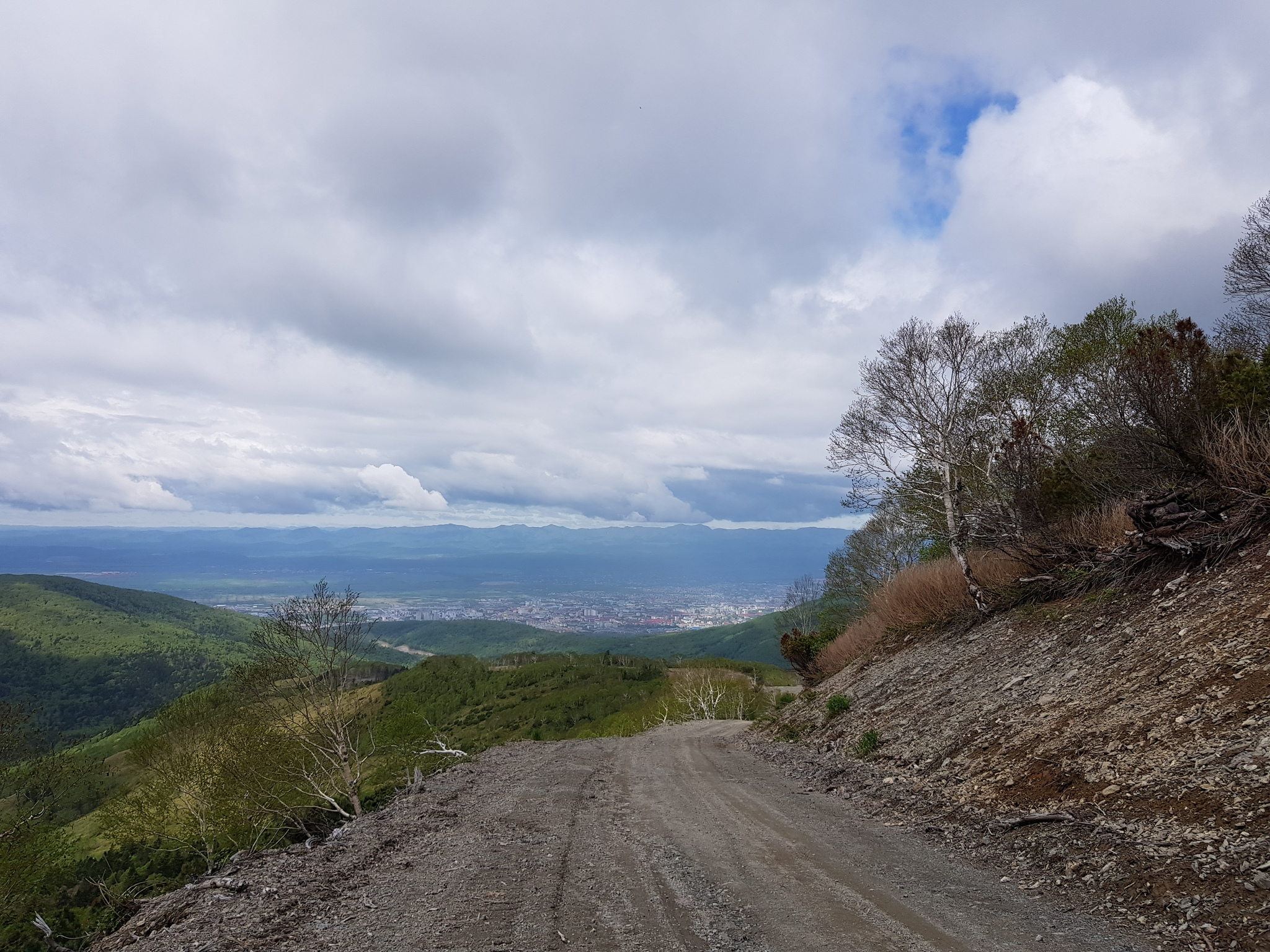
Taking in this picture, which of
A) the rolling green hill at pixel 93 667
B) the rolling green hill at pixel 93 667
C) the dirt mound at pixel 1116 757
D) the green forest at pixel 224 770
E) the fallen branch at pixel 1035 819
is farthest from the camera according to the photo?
the rolling green hill at pixel 93 667

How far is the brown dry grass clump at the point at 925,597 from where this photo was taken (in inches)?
774

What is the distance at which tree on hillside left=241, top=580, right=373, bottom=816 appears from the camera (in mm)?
22359

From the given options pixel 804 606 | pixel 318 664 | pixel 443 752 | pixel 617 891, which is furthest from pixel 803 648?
pixel 804 606

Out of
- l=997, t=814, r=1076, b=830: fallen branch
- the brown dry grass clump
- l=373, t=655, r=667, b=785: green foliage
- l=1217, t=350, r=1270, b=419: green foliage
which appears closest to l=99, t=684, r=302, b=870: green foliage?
l=373, t=655, r=667, b=785: green foliage

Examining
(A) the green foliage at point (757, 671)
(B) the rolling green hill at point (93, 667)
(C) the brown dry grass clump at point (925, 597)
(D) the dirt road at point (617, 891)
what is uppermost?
(C) the brown dry grass clump at point (925, 597)

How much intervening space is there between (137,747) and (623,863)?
4074 cm

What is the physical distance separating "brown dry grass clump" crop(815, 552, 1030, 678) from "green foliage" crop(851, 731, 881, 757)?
6570 millimetres

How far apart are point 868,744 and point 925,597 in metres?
9.45

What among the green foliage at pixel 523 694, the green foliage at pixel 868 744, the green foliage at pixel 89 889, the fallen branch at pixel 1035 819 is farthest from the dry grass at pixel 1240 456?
the green foliage at pixel 523 694

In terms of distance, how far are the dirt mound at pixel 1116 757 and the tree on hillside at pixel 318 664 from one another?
1704cm

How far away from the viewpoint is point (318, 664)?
920 inches

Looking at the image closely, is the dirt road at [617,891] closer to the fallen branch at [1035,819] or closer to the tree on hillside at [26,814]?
the fallen branch at [1035,819]

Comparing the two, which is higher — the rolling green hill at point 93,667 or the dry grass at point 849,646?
the dry grass at point 849,646

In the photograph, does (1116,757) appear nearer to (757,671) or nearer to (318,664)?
(318,664)
